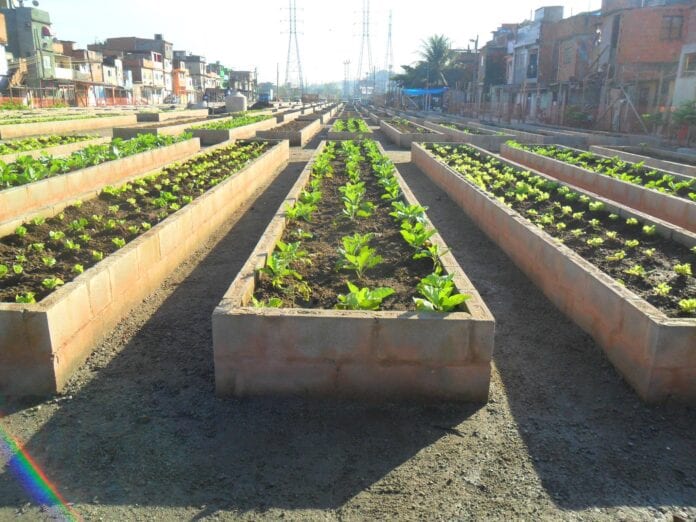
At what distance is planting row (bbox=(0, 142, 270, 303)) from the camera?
4.96m

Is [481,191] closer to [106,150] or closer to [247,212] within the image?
[247,212]

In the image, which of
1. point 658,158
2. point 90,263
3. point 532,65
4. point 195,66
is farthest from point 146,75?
point 90,263

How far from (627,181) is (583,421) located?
7.95 meters

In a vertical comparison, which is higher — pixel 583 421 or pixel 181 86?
pixel 181 86

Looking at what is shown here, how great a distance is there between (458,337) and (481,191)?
5.85 meters

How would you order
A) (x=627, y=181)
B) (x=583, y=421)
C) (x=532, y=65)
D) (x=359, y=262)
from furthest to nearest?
(x=532, y=65), (x=627, y=181), (x=359, y=262), (x=583, y=421)

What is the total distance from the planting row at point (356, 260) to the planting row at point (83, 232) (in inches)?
67.7

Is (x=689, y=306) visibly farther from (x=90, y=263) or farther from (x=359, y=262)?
(x=90, y=263)

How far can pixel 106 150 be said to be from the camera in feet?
40.0

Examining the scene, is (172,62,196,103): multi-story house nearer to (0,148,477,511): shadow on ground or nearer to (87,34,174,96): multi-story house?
(87,34,174,96): multi-story house

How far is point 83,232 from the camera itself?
649cm

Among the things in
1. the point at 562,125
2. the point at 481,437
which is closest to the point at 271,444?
the point at 481,437

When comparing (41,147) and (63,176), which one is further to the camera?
(41,147)

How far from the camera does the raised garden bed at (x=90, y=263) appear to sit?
3.97 meters
